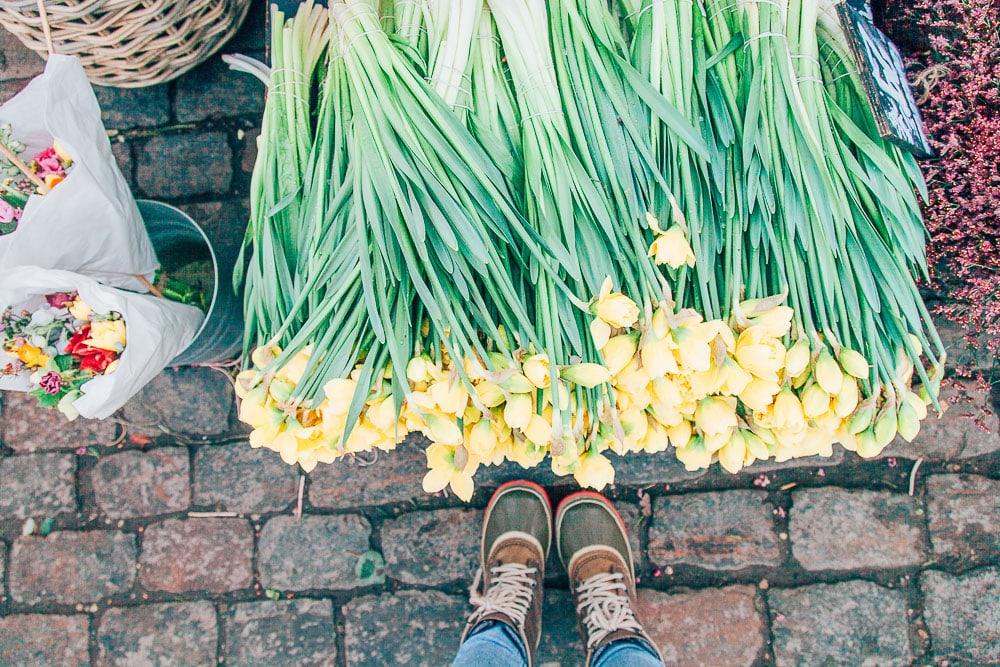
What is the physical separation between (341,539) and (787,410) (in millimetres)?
1136

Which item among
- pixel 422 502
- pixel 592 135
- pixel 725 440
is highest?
pixel 592 135

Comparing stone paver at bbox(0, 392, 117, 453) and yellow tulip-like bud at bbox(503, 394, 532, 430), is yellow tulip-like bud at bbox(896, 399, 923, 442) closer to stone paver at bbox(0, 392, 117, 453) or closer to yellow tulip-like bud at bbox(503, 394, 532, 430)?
yellow tulip-like bud at bbox(503, 394, 532, 430)

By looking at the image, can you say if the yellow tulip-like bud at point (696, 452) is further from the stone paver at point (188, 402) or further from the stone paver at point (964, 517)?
the stone paver at point (188, 402)

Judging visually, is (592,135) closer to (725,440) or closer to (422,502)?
(725,440)

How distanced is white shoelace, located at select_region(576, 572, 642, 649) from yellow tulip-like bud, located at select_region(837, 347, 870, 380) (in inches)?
30.6

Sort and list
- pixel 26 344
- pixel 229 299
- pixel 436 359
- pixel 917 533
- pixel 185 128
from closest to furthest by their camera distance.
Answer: pixel 436 359
pixel 26 344
pixel 229 299
pixel 917 533
pixel 185 128

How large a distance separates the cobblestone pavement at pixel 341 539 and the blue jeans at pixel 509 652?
0.63 ft

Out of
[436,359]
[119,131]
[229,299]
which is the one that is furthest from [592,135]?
[119,131]

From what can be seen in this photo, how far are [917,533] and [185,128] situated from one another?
2052mm

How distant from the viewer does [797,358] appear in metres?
0.87

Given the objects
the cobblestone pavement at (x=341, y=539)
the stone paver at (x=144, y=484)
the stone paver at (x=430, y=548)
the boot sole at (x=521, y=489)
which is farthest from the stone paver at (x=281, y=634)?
the boot sole at (x=521, y=489)

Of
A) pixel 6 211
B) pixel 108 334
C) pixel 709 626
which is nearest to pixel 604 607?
pixel 709 626

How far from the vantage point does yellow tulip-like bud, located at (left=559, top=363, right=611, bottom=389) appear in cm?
85

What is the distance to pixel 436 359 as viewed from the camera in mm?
909
